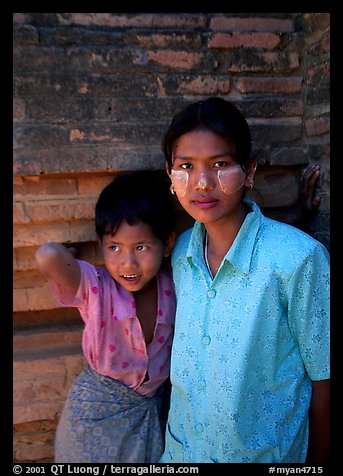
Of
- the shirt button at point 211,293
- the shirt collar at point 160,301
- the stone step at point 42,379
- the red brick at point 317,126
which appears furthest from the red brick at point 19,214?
the red brick at point 317,126

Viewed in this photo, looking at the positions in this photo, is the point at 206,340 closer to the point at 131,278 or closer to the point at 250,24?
the point at 131,278

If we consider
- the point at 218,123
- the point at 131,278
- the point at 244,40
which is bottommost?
the point at 131,278

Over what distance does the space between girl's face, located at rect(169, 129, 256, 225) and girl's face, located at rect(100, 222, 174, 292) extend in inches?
8.4

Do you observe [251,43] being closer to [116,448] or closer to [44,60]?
[44,60]

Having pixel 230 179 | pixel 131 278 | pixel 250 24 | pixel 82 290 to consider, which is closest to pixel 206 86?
pixel 250 24

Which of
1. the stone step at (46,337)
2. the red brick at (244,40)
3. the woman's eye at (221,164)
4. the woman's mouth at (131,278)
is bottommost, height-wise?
the stone step at (46,337)

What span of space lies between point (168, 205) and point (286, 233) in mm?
452

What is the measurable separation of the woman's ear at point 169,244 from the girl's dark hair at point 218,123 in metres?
0.35

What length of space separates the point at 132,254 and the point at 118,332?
0.29 m

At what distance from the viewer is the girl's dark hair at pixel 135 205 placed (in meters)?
1.74

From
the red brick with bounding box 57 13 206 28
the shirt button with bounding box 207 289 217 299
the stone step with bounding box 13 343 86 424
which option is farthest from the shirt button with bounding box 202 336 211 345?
the red brick with bounding box 57 13 206 28

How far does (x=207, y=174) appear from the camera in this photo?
1.58 meters

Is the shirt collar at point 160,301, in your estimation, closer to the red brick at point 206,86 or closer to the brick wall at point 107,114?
the brick wall at point 107,114
